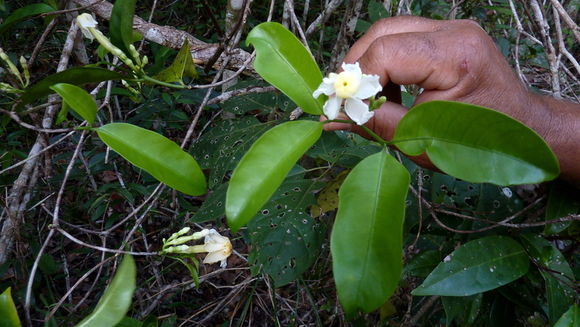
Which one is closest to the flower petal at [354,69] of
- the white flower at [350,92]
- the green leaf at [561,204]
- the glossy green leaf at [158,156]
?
the white flower at [350,92]

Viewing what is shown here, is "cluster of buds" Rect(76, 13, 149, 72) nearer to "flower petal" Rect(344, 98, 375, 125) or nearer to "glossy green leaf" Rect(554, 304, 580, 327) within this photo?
"flower petal" Rect(344, 98, 375, 125)

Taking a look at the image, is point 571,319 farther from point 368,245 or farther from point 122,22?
point 122,22

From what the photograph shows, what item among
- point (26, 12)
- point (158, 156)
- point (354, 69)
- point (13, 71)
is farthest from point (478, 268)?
point (26, 12)

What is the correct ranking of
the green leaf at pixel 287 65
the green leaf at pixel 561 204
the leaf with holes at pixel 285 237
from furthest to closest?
the leaf with holes at pixel 285 237 < the green leaf at pixel 561 204 < the green leaf at pixel 287 65

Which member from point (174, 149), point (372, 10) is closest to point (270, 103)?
point (372, 10)

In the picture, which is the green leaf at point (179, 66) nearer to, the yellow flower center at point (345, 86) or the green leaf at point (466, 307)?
the yellow flower center at point (345, 86)
